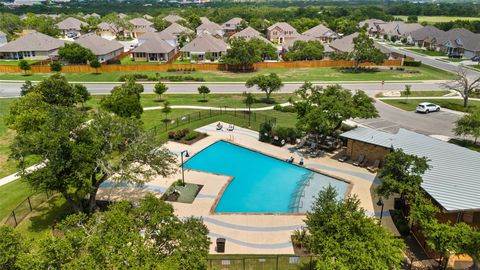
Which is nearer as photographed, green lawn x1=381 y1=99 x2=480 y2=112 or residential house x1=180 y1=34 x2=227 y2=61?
green lawn x1=381 y1=99 x2=480 y2=112

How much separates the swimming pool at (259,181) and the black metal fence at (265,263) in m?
7.18

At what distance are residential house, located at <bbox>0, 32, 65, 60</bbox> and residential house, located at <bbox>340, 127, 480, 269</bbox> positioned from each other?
86.4 m

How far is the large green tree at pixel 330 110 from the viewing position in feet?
125

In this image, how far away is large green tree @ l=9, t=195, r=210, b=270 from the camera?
1567 centimetres

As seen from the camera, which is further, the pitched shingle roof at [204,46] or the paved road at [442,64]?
the pitched shingle roof at [204,46]

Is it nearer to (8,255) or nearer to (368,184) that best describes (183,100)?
(368,184)

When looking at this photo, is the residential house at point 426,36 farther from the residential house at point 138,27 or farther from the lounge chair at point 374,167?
the residential house at point 138,27

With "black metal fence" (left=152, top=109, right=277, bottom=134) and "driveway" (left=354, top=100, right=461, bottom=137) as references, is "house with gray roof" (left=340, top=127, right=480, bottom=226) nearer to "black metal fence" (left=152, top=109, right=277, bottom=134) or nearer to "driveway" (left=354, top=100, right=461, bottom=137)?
"driveway" (left=354, top=100, right=461, bottom=137)

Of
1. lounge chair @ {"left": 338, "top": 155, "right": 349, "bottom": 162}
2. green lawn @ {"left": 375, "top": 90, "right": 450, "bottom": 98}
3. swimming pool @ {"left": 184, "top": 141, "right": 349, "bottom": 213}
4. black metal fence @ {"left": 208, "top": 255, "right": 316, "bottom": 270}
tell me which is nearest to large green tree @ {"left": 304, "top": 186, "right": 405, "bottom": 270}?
black metal fence @ {"left": 208, "top": 255, "right": 316, "bottom": 270}

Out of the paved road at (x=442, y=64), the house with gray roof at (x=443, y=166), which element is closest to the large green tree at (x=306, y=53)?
the paved road at (x=442, y=64)

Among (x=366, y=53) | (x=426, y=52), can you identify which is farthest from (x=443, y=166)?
(x=426, y=52)

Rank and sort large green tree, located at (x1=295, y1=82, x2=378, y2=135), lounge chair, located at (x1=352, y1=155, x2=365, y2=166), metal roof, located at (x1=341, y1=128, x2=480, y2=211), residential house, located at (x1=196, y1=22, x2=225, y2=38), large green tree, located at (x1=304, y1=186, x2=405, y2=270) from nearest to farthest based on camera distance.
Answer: large green tree, located at (x1=304, y1=186, x2=405, y2=270), metal roof, located at (x1=341, y1=128, x2=480, y2=211), lounge chair, located at (x1=352, y1=155, x2=365, y2=166), large green tree, located at (x1=295, y1=82, x2=378, y2=135), residential house, located at (x1=196, y1=22, x2=225, y2=38)

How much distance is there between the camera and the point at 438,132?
156ft

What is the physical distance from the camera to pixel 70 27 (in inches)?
5837
